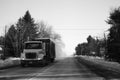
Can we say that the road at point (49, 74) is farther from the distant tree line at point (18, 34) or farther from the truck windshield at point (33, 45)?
the distant tree line at point (18, 34)

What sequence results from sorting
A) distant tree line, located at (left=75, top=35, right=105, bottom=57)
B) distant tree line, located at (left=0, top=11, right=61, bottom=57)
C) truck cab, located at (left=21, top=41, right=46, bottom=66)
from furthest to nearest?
1. distant tree line, located at (left=0, top=11, right=61, bottom=57)
2. distant tree line, located at (left=75, top=35, right=105, bottom=57)
3. truck cab, located at (left=21, top=41, right=46, bottom=66)

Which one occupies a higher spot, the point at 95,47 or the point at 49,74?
the point at 95,47

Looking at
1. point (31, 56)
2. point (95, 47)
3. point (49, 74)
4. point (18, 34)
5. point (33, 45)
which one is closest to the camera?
point (49, 74)

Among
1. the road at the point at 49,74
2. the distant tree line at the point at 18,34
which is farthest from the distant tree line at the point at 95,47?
the road at the point at 49,74

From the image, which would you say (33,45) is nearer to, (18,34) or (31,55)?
(31,55)

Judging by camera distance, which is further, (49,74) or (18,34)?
(18,34)

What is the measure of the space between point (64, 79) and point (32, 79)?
192cm

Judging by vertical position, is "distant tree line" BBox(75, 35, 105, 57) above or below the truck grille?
above

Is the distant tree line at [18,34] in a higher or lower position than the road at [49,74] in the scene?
higher

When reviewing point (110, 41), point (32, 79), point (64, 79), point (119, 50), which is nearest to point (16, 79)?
point (32, 79)

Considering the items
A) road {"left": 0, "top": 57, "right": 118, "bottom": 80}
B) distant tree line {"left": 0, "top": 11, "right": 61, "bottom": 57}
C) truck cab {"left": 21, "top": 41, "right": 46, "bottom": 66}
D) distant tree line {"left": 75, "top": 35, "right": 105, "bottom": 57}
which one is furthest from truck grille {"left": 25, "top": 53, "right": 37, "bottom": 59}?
distant tree line {"left": 0, "top": 11, "right": 61, "bottom": 57}

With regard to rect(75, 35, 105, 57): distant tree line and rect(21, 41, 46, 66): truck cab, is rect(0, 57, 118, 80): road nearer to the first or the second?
rect(21, 41, 46, 66): truck cab

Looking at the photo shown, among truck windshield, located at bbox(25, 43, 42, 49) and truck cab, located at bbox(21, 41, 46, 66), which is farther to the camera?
truck windshield, located at bbox(25, 43, 42, 49)

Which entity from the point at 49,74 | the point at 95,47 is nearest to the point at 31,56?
the point at 49,74
